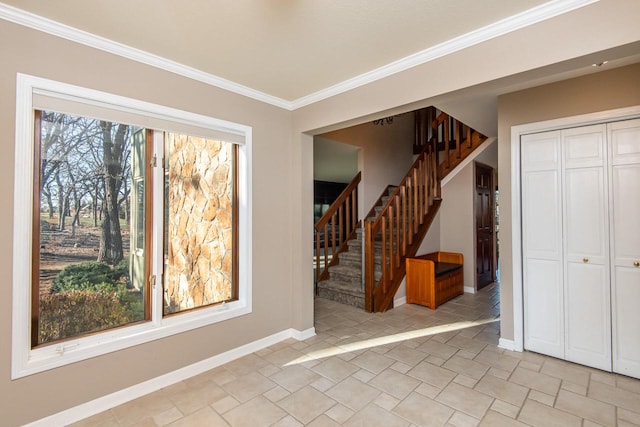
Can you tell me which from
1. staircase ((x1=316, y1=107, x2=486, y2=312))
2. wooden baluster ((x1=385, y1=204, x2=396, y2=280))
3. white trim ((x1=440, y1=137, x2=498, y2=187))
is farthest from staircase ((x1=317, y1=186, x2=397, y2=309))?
white trim ((x1=440, y1=137, x2=498, y2=187))

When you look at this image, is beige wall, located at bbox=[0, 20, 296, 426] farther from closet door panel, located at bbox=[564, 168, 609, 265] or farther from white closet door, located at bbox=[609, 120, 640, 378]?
white closet door, located at bbox=[609, 120, 640, 378]

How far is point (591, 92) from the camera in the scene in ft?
8.84

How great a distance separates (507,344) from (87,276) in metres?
3.92

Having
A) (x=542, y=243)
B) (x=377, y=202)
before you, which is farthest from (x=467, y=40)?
(x=377, y=202)

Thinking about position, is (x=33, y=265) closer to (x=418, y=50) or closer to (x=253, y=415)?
(x=253, y=415)

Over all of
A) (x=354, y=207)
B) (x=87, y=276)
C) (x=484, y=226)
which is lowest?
(x=87, y=276)

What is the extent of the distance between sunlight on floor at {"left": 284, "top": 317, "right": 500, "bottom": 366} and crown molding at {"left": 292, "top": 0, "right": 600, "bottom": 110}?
8.65 feet

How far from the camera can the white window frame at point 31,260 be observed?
186 cm

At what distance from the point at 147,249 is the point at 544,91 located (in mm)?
3971

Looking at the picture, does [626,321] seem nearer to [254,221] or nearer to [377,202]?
[254,221]

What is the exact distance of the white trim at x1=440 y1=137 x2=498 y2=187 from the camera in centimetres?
521

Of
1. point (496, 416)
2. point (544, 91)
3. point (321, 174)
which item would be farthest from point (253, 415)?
point (321, 174)

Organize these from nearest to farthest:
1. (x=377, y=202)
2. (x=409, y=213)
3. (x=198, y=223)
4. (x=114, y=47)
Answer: (x=114, y=47)
(x=198, y=223)
(x=409, y=213)
(x=377, y=202)

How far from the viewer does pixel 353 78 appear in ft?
9.08
